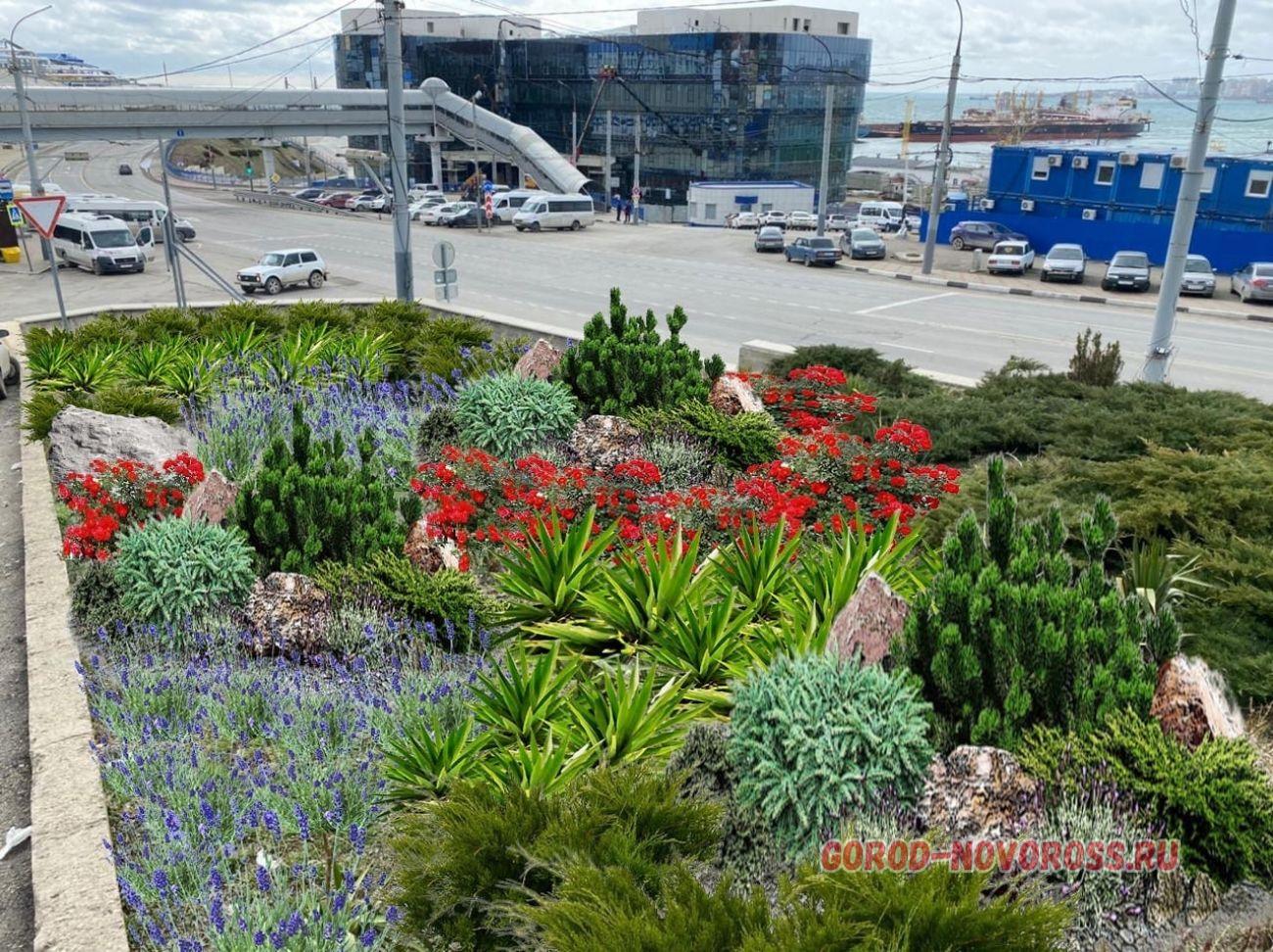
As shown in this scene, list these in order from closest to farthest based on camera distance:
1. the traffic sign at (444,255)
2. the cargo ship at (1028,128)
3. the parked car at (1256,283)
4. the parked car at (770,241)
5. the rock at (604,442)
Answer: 1. the rock at (604,442)
2. the traffic sign at (444,255)
3. the parked car at (1256,283)
4. the parked car at (770,241)
5. the cargo ship at (1028,128)

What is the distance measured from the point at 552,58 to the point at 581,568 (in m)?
85.8

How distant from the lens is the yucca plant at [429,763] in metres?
4.57

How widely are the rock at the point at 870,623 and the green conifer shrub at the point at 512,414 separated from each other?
498cm

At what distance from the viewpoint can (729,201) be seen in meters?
55.7

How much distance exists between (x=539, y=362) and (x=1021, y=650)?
744cm

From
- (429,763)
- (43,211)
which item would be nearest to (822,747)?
(429,763)

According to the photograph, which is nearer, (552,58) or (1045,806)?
(1045,806)

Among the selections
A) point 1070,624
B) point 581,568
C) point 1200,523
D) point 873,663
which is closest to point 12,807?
point 581,568

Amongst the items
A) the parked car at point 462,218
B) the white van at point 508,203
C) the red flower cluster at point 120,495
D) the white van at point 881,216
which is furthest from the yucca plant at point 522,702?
the white van at point 881,216

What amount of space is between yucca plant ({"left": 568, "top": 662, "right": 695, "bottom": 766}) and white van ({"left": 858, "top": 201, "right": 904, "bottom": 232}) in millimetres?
50468

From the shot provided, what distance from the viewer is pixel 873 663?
4.75m

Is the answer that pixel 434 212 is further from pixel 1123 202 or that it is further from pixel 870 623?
pixel 870 623

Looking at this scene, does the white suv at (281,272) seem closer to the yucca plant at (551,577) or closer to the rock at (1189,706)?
the yucca plant at (551,577)

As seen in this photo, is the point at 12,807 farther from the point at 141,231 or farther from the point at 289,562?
the point at 141,231
